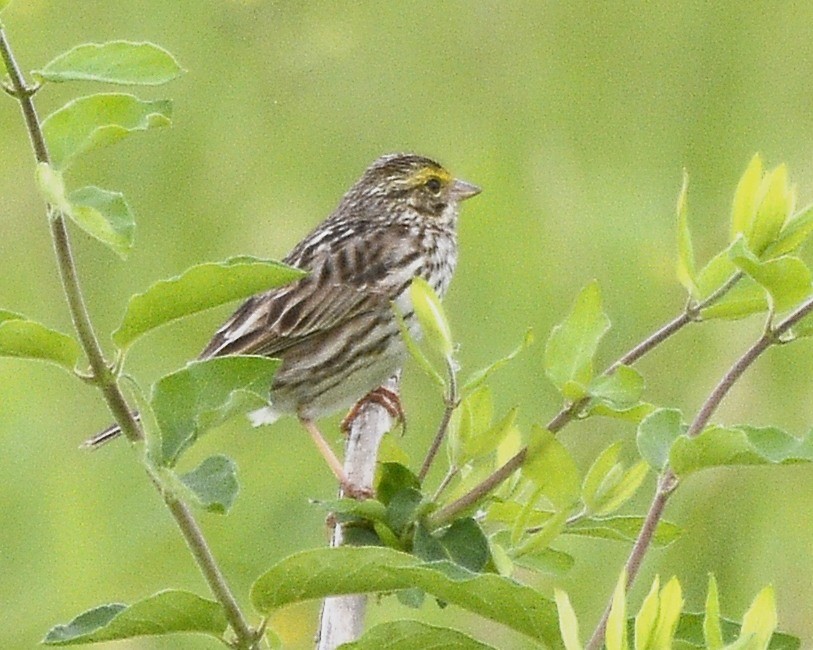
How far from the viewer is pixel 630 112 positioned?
13.2 feet

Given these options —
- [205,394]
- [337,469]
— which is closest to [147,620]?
[205,394]

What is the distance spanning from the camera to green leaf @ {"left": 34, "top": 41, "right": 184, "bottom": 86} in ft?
4.32

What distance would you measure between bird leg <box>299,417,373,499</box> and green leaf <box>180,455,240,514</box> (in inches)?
23.6

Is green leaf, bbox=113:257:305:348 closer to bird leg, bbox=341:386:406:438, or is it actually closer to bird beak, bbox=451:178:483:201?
bird leg, bbox=341:386:406:438

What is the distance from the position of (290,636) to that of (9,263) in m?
1.12

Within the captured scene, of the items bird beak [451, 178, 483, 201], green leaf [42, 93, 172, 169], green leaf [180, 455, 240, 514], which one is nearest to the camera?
green leaf [180, 455, 240, 514]

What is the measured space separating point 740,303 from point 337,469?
129 centimetres

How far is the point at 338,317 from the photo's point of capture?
10.2ft

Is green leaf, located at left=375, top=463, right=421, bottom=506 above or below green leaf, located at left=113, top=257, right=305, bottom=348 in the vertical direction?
below

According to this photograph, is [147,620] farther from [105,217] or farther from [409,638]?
[105,217]

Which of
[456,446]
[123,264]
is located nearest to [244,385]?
[456,446]

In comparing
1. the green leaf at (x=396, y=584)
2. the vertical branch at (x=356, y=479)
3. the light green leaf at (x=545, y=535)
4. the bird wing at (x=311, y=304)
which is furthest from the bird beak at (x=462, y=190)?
the green leaf at (x=396, y=584)

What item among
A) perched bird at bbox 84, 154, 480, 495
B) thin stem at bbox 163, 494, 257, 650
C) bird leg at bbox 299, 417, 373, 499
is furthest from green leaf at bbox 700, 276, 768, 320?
perched bird at bbox 84, 154, 480, 495

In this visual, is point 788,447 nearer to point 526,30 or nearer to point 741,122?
point 741,122
